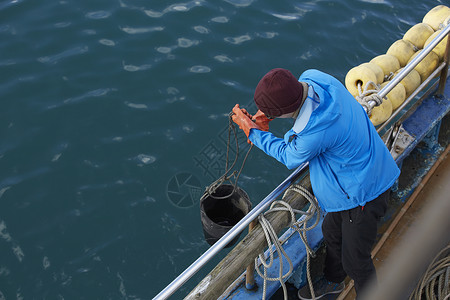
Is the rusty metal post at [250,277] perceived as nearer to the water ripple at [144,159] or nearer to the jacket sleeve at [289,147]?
the jacket sleeve at [289,147]

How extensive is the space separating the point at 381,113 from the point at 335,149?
1.62m

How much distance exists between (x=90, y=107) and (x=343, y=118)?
4.37 m

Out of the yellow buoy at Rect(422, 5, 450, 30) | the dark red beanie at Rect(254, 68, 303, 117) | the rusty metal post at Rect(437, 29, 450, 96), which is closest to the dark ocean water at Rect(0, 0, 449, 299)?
the yellow buoy at Rect(422, 5, 450, 30)

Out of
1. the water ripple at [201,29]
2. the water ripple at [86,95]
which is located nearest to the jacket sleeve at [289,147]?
the water ripple at [86,95]

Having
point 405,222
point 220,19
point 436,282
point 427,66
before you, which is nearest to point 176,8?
point 220,19

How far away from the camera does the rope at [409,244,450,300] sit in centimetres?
335

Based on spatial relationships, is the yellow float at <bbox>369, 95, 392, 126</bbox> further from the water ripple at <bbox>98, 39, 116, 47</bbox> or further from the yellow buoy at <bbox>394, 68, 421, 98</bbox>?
the water ripple at <bbox>98, 39, 116, 47</bbox>

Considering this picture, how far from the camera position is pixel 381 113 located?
13.3 feet

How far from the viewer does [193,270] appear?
87.7 inches

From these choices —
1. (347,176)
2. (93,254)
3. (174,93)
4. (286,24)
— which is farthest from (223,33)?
(347,176)

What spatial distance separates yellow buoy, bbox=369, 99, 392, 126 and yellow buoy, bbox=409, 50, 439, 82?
31.4 inches

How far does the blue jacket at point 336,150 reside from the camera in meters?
2.59

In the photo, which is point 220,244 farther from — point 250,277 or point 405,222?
point 405,222

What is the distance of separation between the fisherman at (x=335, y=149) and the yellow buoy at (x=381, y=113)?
3.84ft
